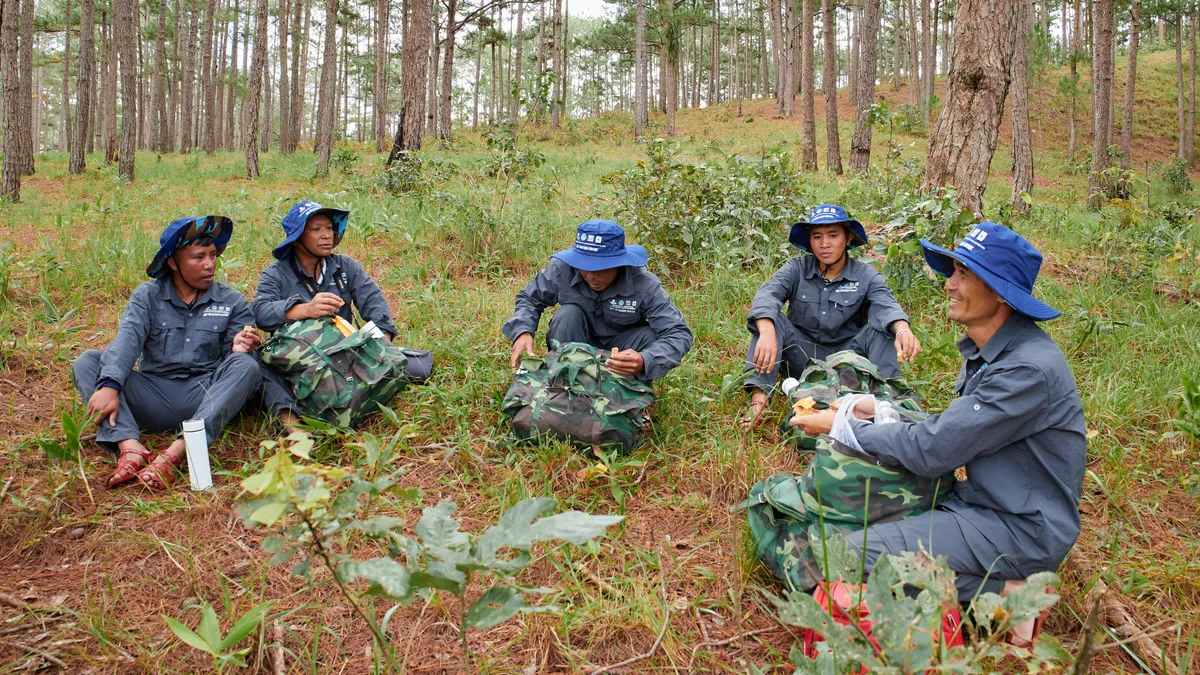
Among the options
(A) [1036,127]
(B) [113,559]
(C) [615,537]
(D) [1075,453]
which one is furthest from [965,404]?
(A) [1036,127]

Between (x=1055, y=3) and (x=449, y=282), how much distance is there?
34.8 m

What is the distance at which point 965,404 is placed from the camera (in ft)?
6.51

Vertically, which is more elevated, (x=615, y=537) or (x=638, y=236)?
(x=638, y=236)

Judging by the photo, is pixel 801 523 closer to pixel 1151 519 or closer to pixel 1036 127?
pixel 1151 519

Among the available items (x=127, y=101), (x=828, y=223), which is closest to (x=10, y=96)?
(x=127, y=101)

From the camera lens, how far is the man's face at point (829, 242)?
3.62 meters

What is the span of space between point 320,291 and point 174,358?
2.49ft

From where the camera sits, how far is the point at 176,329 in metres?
3.30

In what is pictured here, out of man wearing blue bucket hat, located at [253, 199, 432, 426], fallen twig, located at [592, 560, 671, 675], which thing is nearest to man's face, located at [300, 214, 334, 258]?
man wearing blue bucket hat, located at [253, 199, 432, 426]

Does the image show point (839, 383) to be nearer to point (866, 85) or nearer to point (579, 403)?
point (579, 403)

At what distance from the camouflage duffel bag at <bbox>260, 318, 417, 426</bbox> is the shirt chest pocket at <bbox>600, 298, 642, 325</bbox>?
1127mm

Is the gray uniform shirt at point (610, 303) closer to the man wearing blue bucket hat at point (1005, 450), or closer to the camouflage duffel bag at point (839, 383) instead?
the camouflage duffel bag at point (839, 383)

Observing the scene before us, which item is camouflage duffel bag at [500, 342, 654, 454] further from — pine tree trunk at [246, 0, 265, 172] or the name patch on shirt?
pine tree trunk at [246, 0, 265, 172]

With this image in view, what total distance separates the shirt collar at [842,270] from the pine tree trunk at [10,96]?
952cm
